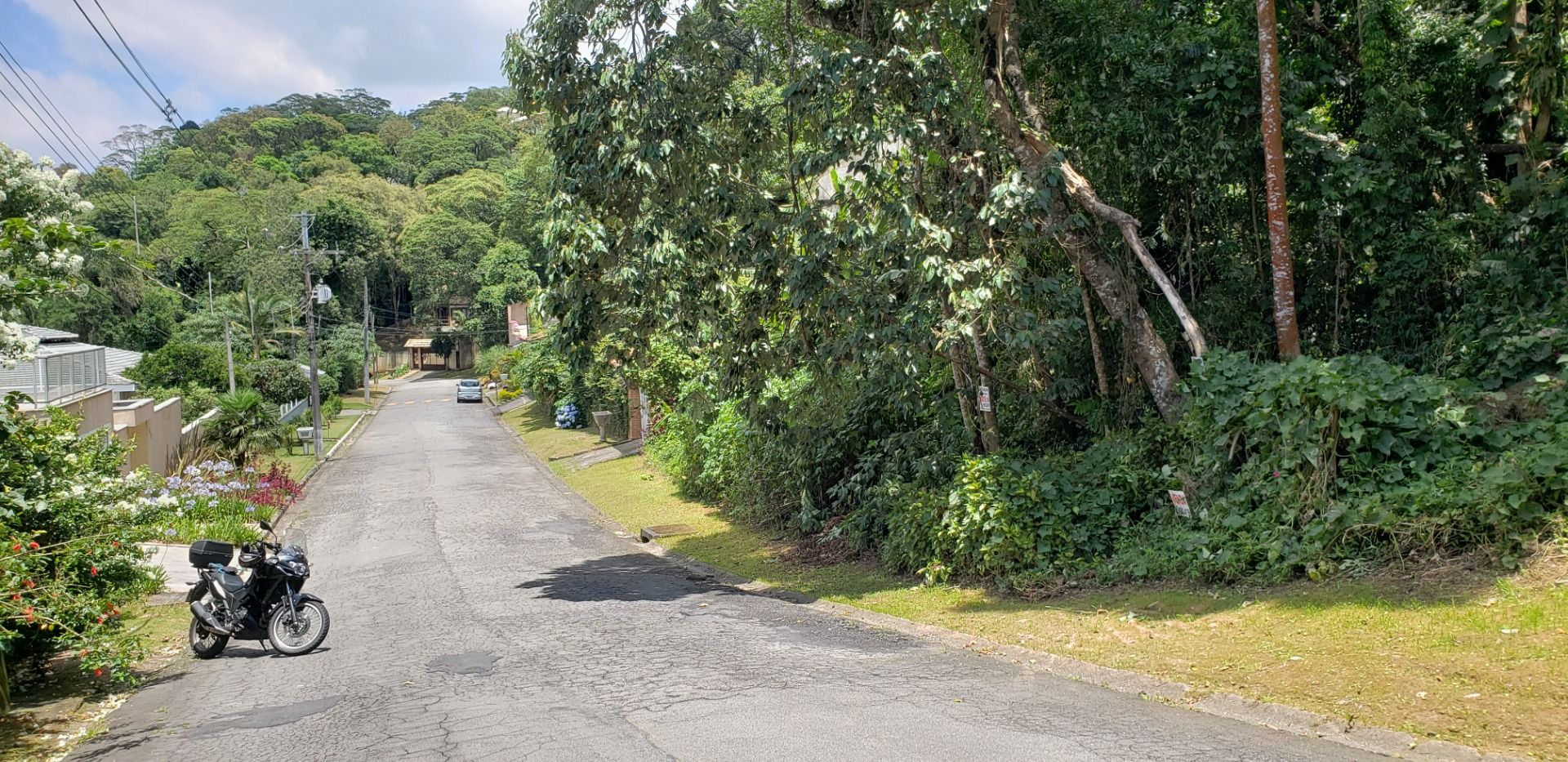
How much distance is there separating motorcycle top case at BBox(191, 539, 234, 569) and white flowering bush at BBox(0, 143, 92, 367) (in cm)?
223

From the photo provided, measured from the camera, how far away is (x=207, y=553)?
10242mm

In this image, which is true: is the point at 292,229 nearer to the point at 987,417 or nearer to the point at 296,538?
the point at 296,538

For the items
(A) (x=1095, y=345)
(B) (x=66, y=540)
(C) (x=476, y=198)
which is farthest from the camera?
(C) (x=476, y=198)

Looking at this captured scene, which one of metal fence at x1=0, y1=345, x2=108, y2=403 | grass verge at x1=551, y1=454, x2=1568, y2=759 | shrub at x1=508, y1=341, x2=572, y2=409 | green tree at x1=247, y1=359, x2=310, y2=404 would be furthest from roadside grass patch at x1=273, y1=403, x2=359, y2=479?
grass verge at x1=551, y1=454, x2=1568, y2=759

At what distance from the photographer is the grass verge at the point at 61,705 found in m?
7.56

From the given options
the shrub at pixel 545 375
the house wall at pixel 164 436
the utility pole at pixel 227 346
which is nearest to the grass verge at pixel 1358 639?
the house wall at pixel 164 436

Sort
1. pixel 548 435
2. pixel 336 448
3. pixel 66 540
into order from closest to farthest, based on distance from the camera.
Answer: pixel 66 540 → pixel 336 448 → pixel 548 435

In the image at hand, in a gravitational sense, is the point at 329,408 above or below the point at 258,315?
below

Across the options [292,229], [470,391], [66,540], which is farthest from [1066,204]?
[292,229]

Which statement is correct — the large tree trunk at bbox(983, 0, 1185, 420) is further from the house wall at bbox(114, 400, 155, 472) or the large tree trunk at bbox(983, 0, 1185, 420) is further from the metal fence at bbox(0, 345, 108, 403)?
the house wall at bbox(114, 400, 155, 472)

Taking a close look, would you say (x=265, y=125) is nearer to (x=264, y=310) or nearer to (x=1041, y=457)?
(x=264, y=310)

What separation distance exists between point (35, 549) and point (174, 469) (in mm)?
20700

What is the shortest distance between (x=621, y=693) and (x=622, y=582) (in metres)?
6.27

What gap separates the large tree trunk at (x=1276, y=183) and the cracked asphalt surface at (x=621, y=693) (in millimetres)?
4720
